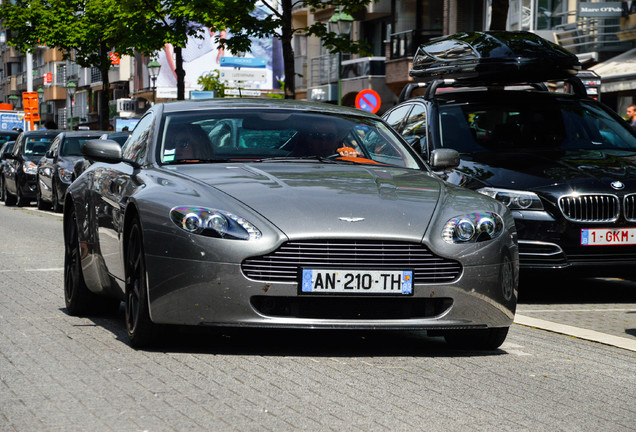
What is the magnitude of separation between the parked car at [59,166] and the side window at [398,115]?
38.9 ft

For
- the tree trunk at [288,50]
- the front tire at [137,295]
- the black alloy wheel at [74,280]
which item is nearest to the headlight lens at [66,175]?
the tree trunk at [288,50]

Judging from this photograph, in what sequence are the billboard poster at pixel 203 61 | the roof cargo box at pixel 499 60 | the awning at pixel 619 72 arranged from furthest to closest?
the billboard poster at pixel 203 61 → the awning at pixel 619 72 → the roof cargo box at pixel 499 60

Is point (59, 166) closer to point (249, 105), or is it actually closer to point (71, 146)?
point (71, 146)

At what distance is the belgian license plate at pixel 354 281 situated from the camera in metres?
6.48

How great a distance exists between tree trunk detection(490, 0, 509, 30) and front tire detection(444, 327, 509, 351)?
43.6 ft

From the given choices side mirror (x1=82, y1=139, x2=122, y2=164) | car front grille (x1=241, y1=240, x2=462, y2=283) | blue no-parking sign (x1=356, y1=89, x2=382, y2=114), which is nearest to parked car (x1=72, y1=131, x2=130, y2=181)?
blue no-parking sign (x1=356, y1=89, x2=382, y2=114)

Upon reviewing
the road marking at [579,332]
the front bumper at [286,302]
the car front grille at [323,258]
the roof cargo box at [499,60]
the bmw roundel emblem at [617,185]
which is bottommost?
the road marking at [579,332]

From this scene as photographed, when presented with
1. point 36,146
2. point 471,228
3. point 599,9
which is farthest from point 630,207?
point 599,9

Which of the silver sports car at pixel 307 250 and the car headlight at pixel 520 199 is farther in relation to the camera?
the car headlight at pixel 520 199

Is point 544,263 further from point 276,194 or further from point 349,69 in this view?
point 349,69

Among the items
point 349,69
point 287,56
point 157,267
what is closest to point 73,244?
point 157,267

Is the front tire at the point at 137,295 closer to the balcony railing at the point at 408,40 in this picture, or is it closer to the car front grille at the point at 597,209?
the car front grille at the point at 597,209

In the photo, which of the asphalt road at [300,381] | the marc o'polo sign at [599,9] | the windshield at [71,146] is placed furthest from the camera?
the marc o'polo sign at [599,9]

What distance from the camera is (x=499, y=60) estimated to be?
12789mm
